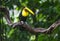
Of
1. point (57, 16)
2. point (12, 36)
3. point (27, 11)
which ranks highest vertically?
point (27, 11)

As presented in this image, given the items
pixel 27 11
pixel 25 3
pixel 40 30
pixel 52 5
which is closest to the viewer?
pixel 40 30

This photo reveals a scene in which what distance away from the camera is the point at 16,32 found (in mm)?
2572

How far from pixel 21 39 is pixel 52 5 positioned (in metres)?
0.48

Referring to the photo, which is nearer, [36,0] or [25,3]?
[36,0]

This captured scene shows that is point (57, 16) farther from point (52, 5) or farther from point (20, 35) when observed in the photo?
point (20, 35)

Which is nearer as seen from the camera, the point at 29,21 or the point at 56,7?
the point at 56,7

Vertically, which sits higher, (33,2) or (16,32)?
(33,2)

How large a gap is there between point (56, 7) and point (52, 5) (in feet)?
0.59

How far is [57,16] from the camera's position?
7.98 feet

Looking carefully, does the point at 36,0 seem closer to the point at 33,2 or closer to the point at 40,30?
the point at 33,2

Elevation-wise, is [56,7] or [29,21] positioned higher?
[56,7]

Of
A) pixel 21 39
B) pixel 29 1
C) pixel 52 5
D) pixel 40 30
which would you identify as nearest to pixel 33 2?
pixel 29 1

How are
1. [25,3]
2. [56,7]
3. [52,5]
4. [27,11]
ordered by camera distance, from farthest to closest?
[25,3] → [52,5] → [56,7] → [27,11]

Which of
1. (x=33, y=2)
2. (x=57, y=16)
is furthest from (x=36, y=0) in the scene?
(x=57, y=16)
